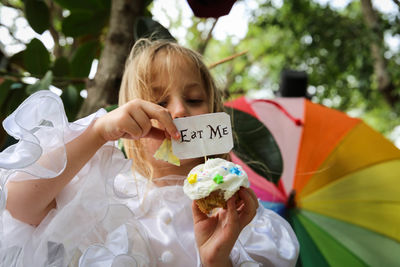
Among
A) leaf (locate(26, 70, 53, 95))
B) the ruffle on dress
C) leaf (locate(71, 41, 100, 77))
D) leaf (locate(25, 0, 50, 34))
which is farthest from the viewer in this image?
leaf (locate(71, 41, 100, 77))

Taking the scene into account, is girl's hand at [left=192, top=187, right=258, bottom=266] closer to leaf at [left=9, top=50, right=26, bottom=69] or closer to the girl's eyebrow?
the girl's eyebrow

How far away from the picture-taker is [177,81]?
868 mm

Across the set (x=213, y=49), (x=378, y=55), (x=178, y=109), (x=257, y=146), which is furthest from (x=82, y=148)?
(x=213, y=49)

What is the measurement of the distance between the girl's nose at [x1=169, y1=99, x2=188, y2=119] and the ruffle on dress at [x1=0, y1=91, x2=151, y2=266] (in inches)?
6.1

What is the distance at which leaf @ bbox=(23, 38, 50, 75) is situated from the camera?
124cm

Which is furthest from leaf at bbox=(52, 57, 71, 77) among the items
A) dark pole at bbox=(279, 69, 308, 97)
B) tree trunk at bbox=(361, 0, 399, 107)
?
tree trunk at bbox=(361, 0, 399, 107)

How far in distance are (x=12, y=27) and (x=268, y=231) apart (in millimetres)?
2003

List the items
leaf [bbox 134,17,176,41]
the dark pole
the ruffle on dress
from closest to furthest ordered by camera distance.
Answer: the ruffle on dress < leaf [bbox 134,17,176,41] < the dark pole

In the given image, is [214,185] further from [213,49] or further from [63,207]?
[213,49]

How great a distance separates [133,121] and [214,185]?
7.9 inches

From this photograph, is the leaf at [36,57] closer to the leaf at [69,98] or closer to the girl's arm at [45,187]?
the leaf at [69,98]

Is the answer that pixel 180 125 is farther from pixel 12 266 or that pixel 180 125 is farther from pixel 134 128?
pixel 12 266

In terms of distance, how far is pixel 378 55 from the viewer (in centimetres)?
263

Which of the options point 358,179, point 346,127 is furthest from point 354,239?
point 346,127
